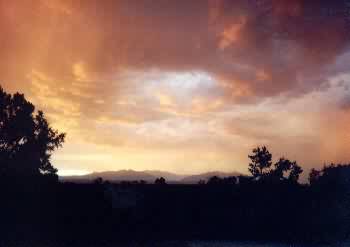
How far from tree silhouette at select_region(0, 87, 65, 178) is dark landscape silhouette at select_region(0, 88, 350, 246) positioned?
769 cm

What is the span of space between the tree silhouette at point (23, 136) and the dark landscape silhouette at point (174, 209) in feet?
25.2

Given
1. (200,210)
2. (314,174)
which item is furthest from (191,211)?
(314,174)

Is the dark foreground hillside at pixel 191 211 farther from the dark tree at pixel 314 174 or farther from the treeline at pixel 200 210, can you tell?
the dark tree at pixel 314 174

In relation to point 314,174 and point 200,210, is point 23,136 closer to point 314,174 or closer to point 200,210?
A: point 200,210

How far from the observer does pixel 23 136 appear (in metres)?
39.4

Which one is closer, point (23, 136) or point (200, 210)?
point (200, 210)

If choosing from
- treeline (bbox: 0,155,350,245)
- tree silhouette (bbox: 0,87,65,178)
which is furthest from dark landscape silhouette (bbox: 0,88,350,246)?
tree silhouette (bbox: 0,87,65,178)

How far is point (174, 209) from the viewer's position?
2945 centimetres

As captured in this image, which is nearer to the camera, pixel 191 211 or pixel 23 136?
pixel 191 211

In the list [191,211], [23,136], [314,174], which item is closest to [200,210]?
[191,211]

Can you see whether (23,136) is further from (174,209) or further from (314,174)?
(314,174)

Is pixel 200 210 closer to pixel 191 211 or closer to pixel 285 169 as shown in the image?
pixel 191 211

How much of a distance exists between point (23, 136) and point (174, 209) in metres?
19.2

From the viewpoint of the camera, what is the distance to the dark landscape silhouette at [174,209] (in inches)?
1038
